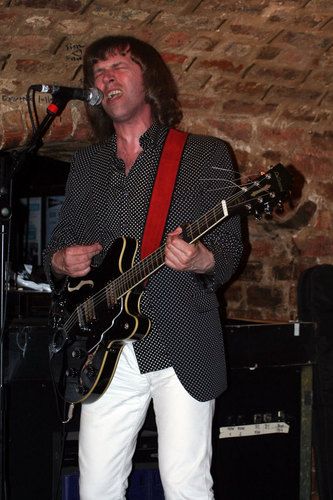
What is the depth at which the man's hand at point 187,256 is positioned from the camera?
2.03 metres

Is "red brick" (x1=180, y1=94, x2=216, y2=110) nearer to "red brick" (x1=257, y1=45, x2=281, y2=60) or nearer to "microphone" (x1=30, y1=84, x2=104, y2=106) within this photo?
"red brick" (x1=257, y1=45, x2=281, y2=60)

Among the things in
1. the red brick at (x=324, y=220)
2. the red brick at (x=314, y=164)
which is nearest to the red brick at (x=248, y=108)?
the red brick at (x=314, y=164)

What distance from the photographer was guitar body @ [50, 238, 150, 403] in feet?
7.28

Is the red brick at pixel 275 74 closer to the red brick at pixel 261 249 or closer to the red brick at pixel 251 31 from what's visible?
the red brick at pixel 251 31

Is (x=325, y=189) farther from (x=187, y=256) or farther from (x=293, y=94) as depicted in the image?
(x=187, y=256)

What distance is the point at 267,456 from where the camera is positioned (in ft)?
10.5

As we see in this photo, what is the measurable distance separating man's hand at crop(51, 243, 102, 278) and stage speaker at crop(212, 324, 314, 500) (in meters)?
1.01

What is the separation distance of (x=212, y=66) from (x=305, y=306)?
3.61 feet

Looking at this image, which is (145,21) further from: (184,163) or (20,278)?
(20,278)

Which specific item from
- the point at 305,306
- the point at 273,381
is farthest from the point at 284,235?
the point at 273,381

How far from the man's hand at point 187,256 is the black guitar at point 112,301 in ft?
0.21

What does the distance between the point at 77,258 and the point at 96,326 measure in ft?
0.68

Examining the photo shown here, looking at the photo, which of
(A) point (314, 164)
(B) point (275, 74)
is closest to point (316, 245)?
(A) point (314, 164)

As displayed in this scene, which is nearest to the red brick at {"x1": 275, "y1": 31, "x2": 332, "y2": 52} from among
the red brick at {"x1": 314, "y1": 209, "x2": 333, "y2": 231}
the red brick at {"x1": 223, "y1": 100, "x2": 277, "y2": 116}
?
the red brick at {"x1": 223, "y1": 100, "x2": 277, "y2": 116}
